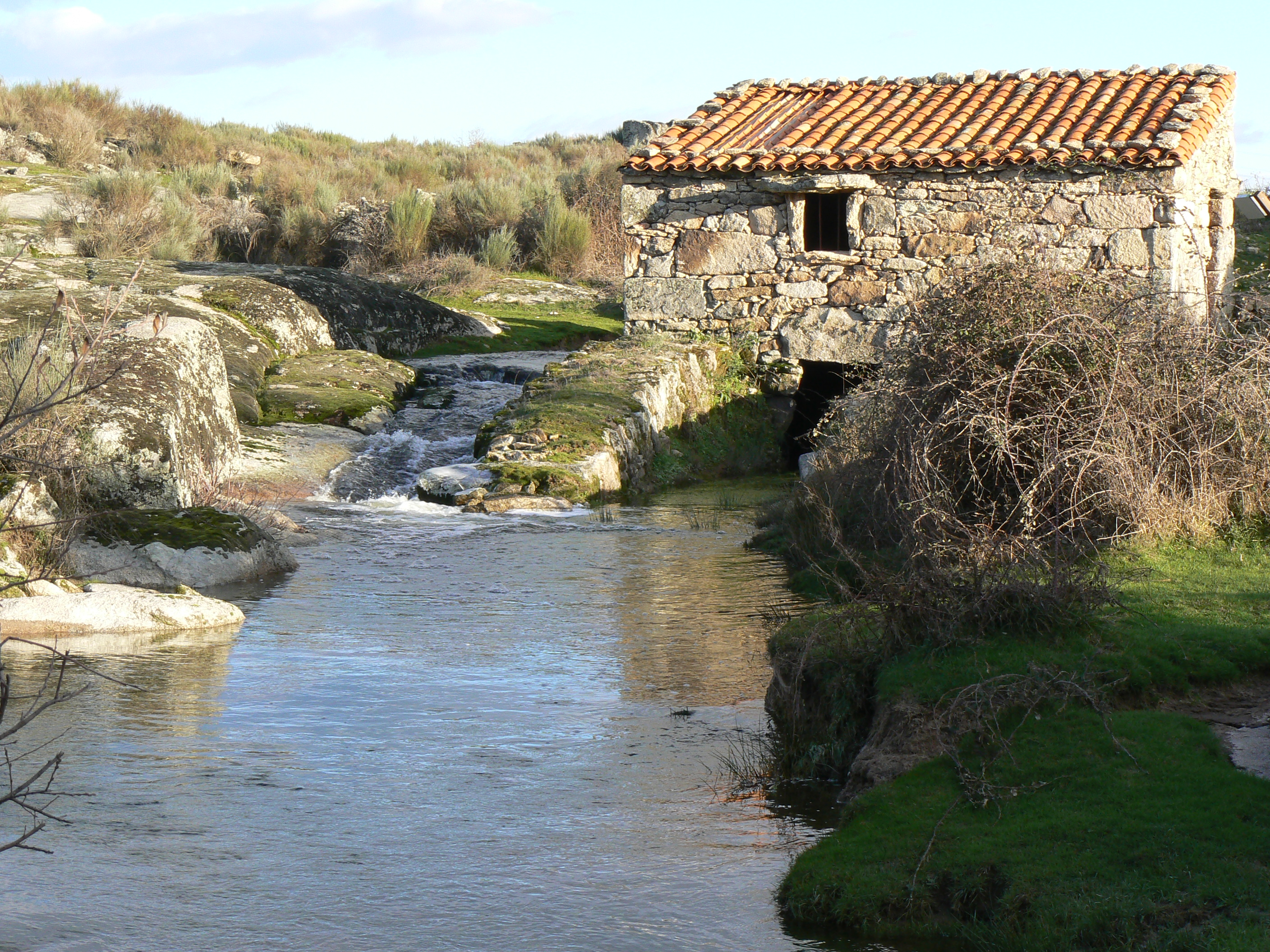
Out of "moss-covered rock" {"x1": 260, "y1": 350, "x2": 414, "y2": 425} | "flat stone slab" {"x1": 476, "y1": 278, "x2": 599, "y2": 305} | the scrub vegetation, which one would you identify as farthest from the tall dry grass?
the scrub vegetation

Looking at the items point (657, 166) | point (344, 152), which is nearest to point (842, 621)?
point (657, 166)

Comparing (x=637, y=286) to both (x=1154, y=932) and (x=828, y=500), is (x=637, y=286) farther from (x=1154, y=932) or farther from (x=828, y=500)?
(x=1154, y=932)

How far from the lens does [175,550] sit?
9.13 meters

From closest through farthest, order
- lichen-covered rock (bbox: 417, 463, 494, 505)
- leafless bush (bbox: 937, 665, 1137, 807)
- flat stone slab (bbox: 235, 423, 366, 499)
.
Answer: leafless bush (bbox: 937, 665, 1137, 807) < lichen-covered rock (bbox: 417, 463, 494, 505) < flat stone slab (bbox: 235, 423, 366, 499)

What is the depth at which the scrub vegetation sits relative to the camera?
4148 mm

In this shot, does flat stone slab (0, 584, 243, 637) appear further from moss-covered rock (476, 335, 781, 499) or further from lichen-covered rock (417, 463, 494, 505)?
moss-covered rock (476, 335, 781, 499)

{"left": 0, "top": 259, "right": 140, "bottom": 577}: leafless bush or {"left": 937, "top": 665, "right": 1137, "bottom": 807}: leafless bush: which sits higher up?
{"left": 0, "top": 259, "right": 140, "bottom": 577}: leafless bush

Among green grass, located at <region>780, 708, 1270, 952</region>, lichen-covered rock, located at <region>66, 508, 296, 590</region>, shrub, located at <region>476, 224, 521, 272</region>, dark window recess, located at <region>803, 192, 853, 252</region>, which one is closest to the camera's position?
green grass, located at <region>780, 708, 1270, 952</region>

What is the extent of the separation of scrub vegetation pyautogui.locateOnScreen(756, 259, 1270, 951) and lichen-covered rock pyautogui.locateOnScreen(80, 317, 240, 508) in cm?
498

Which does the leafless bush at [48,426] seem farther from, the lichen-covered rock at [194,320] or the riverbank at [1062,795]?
the riverbank at [1062,795]

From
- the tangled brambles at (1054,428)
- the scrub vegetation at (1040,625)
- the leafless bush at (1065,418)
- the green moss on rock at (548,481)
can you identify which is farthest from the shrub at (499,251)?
the leafless bush at (1065,418)

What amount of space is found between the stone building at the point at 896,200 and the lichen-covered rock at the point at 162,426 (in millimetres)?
6000

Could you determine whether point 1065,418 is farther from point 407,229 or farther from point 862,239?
point 407,229

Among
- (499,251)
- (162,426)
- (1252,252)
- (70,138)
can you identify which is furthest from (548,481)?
(70,138)
